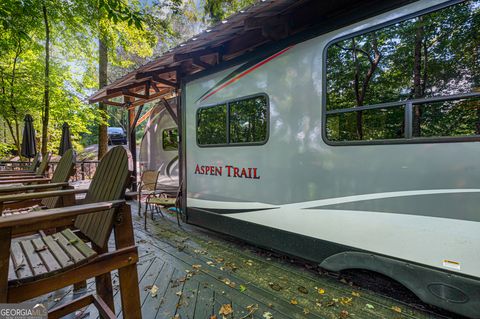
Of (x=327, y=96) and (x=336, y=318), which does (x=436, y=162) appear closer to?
(x=327, y=96)

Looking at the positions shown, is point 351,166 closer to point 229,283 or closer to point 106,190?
point 229,283

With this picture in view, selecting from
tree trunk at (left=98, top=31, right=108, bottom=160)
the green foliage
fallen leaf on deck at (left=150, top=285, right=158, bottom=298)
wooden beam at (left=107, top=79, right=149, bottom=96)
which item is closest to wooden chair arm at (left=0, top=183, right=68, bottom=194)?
fallen leaf on deck at (left=150, top=285, right=158, bottom=298)

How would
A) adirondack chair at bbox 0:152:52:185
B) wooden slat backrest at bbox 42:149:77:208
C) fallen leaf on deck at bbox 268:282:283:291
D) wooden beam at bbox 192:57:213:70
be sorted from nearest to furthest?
fallen leaf on deck at bbox 268:282:283:291 → wooden slat backrest at bbox 42:149:77:208 → adirondack chair at bbox 0:152:52:185 → wooden beam at bbox 192:57:213:70

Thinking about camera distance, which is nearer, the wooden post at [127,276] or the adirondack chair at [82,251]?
the adirondack chair at [82,251]

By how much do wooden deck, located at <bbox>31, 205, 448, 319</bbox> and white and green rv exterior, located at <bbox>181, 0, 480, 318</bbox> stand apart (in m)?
0.25

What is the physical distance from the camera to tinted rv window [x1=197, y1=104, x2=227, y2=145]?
3.32 m

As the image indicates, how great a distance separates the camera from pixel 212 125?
3477mm

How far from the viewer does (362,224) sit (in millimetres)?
2080

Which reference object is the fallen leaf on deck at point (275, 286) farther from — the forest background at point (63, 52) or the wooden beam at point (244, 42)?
the forest background at point (63, 52)

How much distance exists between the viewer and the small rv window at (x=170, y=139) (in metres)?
5.91

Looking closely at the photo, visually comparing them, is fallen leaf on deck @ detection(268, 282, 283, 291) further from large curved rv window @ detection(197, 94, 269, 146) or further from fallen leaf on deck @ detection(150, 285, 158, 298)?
large curved rv window @ detection(197, 94, 269, 146)

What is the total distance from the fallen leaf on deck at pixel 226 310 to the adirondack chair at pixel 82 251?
70cm

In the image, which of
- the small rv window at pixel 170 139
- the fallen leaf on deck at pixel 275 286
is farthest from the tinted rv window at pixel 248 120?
the small rv window at pixel 170 139

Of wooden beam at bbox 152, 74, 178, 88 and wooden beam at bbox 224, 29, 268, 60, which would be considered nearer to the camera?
wooden beam at bbox 224, 29, 268, 60
